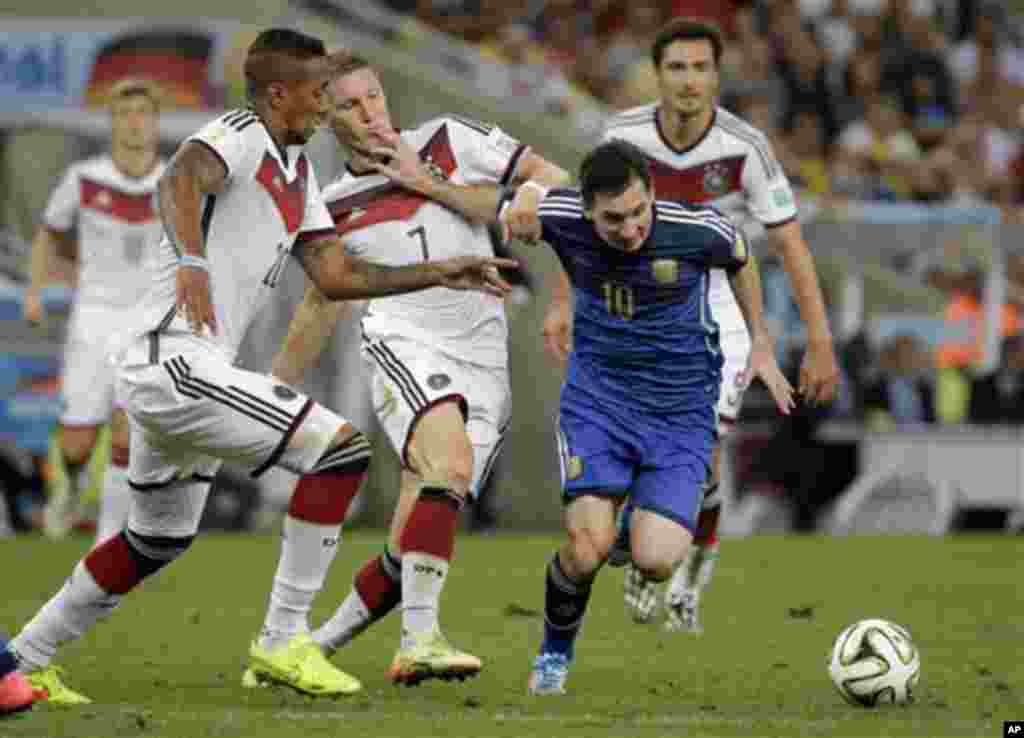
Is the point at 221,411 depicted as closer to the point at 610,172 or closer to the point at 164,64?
the point at 610,172

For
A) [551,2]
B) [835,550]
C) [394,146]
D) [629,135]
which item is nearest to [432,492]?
[394,146]

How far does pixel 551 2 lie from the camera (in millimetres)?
24281

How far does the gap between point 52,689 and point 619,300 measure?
8.26 ft

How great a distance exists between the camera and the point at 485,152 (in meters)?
10.4

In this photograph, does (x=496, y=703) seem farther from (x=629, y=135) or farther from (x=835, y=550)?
(x=835, y=550)

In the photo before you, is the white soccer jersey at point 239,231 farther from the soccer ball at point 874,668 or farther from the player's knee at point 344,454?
the soccer ball at point 874,668

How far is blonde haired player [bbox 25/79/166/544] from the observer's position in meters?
15.4

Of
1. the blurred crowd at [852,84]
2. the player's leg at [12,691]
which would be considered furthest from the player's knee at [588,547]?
the blurred crowd at [852,84]

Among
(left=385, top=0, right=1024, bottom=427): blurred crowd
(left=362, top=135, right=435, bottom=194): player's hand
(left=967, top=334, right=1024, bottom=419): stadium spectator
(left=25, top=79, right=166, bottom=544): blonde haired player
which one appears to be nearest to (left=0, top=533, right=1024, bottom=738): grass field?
(left=25, top=79, right=166, bottom=544): blonde haired player

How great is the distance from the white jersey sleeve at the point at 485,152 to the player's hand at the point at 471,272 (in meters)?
1.61

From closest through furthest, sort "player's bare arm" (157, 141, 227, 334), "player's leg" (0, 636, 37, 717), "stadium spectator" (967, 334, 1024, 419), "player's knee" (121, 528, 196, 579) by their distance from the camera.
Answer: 1. "player's leg" (0, 636, 37, 717)
2. "player's bare arm" (157, 141, 227, 334)
3. "player's knee" (121, 528, 196, 579)
4. "stadium spectator" (967, 334, 1024, 419)


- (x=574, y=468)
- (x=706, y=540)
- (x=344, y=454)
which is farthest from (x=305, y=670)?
(x=706, y=540)

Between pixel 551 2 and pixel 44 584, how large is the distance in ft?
37.5

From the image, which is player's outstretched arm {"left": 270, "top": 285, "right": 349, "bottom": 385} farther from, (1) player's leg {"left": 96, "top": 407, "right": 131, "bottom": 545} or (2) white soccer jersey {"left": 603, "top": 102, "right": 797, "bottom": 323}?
(1) player's leg {"left": 96, "top": 407, "right": 131, "bottom": 545}
